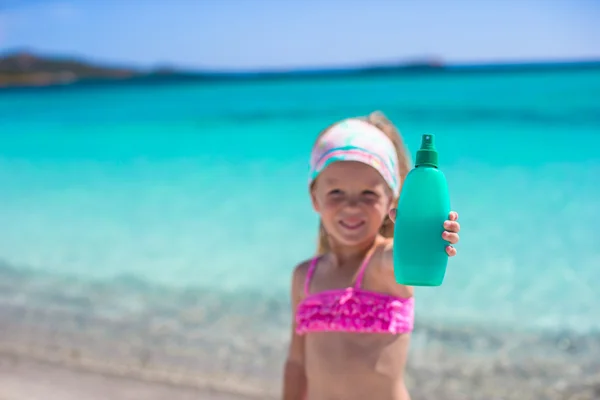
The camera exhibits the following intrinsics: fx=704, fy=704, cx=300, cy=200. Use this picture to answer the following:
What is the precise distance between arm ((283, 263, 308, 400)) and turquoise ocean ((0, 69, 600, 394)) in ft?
5.19

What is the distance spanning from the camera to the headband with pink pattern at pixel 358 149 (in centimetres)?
216

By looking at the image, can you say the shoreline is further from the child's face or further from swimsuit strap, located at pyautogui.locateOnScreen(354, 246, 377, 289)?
the child's face

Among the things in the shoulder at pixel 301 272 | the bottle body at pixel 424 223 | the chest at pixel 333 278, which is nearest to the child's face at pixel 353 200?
the chest at pixel 333 278

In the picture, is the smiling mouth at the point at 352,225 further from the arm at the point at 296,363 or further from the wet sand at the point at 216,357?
the wet sand at the point at 216,357

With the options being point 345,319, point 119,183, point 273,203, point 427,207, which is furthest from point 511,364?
point 119,183

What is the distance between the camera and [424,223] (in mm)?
1731

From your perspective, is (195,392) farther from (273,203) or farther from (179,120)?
(179,120)

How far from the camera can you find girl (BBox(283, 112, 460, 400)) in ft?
7.13

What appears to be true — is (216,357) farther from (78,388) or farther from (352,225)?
(352,225)

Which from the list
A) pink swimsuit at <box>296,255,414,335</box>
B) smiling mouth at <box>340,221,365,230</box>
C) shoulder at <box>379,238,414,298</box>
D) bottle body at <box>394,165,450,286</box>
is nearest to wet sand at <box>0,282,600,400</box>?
pink swimsuit at <box>296,255,414,335</box>

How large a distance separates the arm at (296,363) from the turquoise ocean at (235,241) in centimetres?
158

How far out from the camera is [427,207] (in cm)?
173

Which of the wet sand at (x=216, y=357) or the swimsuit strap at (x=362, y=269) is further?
the wet sand at (x=216, y=357)

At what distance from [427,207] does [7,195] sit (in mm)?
10101
